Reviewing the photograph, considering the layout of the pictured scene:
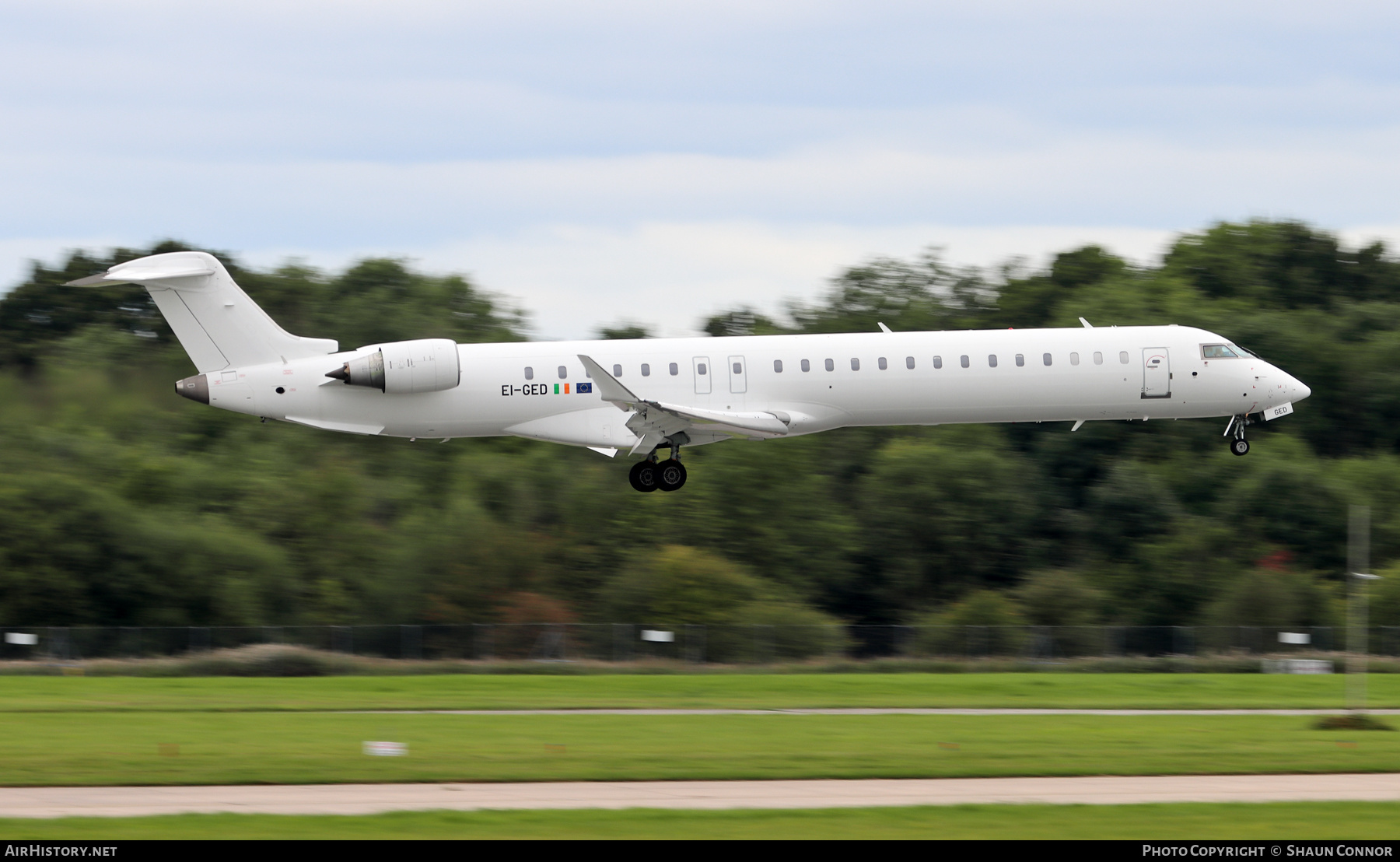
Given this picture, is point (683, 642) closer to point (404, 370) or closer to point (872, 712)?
point (872, 712)

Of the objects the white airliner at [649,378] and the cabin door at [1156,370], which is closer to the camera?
the white airliner at [649,378]

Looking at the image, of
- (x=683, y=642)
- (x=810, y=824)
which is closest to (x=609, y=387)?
(x=810, y=824)

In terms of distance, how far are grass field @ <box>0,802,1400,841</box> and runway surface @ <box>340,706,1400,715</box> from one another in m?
11.7

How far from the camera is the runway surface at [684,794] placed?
18.8m

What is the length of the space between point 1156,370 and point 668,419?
10.0 meters

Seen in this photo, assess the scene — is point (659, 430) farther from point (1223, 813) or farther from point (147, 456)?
point (147, 456)

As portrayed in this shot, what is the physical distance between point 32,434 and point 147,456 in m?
7.00

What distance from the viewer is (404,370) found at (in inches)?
1273

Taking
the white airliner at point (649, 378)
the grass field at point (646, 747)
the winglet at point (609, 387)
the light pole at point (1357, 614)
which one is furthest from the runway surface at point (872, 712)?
the winglet at point (609, 387)

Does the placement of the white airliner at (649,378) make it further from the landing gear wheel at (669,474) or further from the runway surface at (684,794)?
the runway surface at (684,794)

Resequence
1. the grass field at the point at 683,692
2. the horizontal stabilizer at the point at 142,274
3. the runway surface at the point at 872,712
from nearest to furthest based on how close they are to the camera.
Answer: the runway surface at the point at 872,712 → the horizontal stabilizer at the point at 142,274 → the grass field at the point at 683,692

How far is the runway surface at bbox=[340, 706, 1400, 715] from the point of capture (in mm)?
30312

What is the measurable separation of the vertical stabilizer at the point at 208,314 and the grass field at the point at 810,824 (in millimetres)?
16555

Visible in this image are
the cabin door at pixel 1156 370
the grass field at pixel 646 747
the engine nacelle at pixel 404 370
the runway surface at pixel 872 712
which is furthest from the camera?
the cabin door at pixel 1156 370
